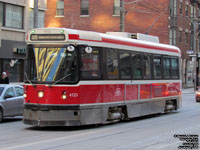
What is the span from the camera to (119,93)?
15164mm

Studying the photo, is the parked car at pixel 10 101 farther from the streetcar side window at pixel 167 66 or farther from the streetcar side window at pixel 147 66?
the streetcar side window at pixel 167 66

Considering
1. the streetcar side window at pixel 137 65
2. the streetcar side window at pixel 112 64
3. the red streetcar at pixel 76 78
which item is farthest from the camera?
the streetcar side window at pixel 137 65

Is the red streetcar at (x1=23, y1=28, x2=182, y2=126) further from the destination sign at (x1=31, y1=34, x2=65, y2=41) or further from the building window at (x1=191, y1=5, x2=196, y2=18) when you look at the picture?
the building window at (x1=191, y1=5, x2=196, y2=18)

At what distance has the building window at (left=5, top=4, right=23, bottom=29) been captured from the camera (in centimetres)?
2616

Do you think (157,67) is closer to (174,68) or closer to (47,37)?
(174,68)

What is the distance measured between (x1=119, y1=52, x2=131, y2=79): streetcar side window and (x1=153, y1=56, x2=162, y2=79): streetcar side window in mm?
2256

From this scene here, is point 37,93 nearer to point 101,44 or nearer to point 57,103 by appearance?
point 57,103

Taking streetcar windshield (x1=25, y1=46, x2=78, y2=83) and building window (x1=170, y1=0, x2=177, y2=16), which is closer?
streetcar windshield (x1=25, y1=46, x2=78, y2=83)

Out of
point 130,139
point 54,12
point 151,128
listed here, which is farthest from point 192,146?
point 54,12

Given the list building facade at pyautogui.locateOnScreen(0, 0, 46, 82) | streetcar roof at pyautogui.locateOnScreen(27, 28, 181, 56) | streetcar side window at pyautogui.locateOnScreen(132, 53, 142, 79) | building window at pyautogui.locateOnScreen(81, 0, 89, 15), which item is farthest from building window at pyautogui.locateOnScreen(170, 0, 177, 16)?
streetcar side window at pyautogui.locateOnScreen(132, 53, 142, 79)

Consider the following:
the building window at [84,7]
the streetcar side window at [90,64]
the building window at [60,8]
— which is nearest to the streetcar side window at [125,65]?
the streetcar side window at [90,64]

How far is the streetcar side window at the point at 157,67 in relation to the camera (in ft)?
58.8

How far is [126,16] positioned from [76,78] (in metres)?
36.1

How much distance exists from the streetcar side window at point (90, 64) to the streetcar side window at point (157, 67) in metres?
4.53
